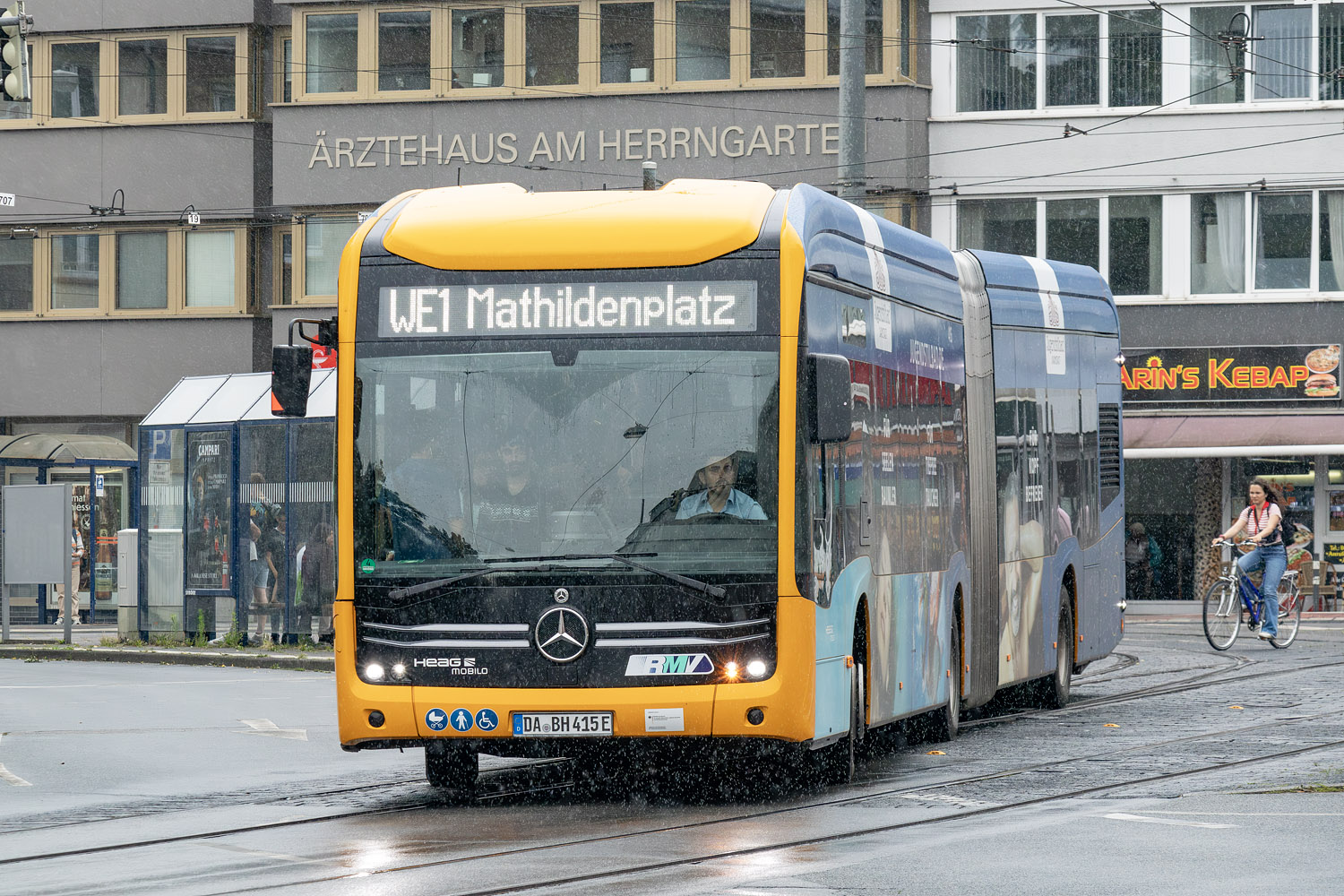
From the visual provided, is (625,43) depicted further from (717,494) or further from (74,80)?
(717,494)

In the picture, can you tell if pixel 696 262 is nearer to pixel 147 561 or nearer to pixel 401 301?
pixel 401 301

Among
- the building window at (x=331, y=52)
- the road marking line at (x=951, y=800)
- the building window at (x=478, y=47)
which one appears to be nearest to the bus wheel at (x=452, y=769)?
the road marking line at (x=951, y=800)

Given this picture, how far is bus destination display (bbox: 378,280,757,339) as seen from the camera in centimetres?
1102

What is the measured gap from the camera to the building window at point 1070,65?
34875mm

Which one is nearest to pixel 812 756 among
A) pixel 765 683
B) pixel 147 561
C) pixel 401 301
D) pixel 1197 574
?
pixel 765 683

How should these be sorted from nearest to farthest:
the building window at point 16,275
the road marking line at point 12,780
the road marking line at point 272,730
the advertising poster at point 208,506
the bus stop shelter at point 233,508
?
the road marking line at point 12,780
the road marking line at point 272,730
the bus stop shelter at point 233,508
the advertising poster at point 208,506
the building window at point 16,275

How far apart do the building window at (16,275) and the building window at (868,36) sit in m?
14.1

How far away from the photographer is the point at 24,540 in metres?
27.4

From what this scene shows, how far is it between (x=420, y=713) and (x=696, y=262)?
2.54m

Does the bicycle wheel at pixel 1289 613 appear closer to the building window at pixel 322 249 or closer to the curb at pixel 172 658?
the curb at pixel 172 658

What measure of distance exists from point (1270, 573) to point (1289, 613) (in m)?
0.86

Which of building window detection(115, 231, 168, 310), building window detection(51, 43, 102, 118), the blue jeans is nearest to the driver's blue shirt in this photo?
the blue jeans

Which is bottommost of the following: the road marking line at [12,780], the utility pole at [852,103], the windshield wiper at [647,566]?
the road marking line at [12,780]

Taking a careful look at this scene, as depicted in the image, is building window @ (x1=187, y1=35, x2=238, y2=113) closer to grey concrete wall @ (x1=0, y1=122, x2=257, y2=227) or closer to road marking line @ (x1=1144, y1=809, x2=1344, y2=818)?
grey concrete wall @ (x1=0, y1=122, x2=257, y2=227)
